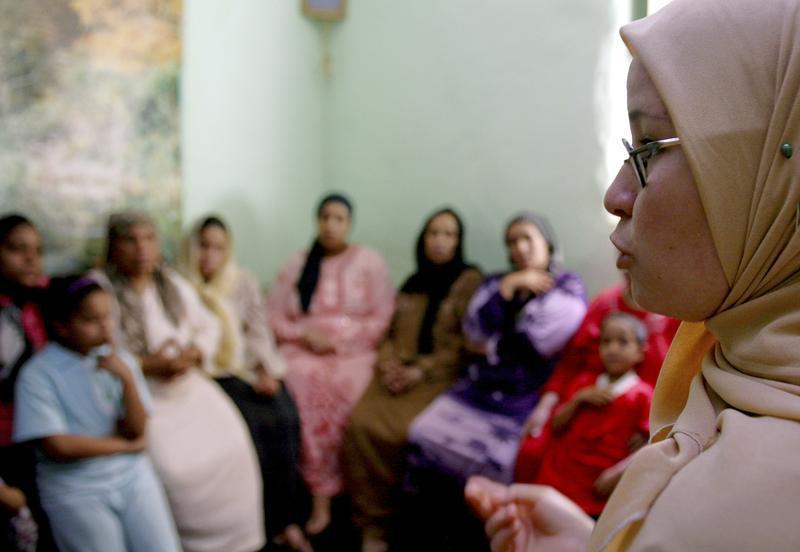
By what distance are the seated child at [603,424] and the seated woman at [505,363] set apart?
292 mm

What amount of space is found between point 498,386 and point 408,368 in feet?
1.71

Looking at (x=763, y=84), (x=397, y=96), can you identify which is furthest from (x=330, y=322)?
(x=763, y=84)

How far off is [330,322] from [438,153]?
3.82 feet

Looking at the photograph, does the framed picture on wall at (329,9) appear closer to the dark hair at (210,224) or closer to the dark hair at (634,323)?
the dark hair at (210,224)

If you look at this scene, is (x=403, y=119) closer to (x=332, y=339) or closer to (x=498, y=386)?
(x=332, y=339)

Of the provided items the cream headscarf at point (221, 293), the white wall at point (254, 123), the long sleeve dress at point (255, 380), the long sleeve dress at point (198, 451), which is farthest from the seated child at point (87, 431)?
the white wall at point (254, 123)

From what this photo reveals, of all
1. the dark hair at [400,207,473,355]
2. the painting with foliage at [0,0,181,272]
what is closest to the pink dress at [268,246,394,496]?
the dark hair at [400,207,473,355]

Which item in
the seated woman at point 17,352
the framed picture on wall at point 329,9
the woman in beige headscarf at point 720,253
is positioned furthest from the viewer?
the framed picture on wall at point 329,9

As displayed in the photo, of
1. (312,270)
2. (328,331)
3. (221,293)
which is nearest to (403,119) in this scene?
(312,270)

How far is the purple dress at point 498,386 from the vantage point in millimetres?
3057

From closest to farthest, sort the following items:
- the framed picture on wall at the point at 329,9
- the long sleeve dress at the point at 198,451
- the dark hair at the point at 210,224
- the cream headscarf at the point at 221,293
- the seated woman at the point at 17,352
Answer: the seated woman at the point at 17,352, the long sleeve dress at the point at 198,451, the cream headscarf at the point at 221,293, the dark hair at the point at 210,224, the framed picture on wall at the point at 329,9

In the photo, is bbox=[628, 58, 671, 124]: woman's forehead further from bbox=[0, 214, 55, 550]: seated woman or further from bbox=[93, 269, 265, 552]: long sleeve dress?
bbox=[93, 269, 265, 552]: long sleeve dress

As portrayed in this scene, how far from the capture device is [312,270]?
13.0ft

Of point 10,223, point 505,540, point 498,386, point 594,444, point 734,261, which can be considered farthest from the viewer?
point 498,386
